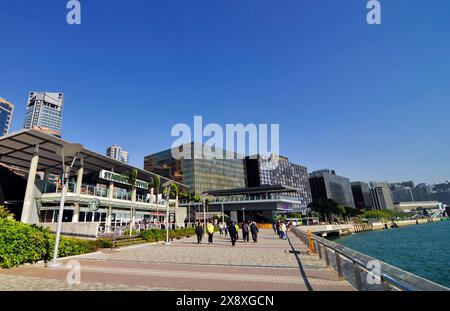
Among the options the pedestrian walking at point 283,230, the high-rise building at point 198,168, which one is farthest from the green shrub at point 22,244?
the high-rise building at point 198,168

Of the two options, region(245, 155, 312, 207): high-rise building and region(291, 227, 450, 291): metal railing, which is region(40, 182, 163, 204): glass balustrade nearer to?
region(291, 227, 450, 291): metal railing

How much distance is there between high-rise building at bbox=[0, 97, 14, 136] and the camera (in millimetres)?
168125

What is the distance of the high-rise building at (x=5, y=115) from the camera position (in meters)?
168

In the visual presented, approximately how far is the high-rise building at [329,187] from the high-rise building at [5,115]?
712ft

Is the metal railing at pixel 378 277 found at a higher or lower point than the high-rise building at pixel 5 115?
lower

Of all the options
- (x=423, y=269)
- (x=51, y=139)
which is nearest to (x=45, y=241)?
(x=51, y=139)

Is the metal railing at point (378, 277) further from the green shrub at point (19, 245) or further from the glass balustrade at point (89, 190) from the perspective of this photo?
the glass balustrade at point (89, 190)

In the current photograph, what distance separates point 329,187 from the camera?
167750mm

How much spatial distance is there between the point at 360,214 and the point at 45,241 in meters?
134

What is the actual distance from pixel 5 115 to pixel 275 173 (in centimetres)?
19064

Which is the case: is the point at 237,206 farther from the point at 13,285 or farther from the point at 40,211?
the point at 13,285

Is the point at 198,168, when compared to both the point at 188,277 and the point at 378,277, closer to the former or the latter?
the point at 188,277
